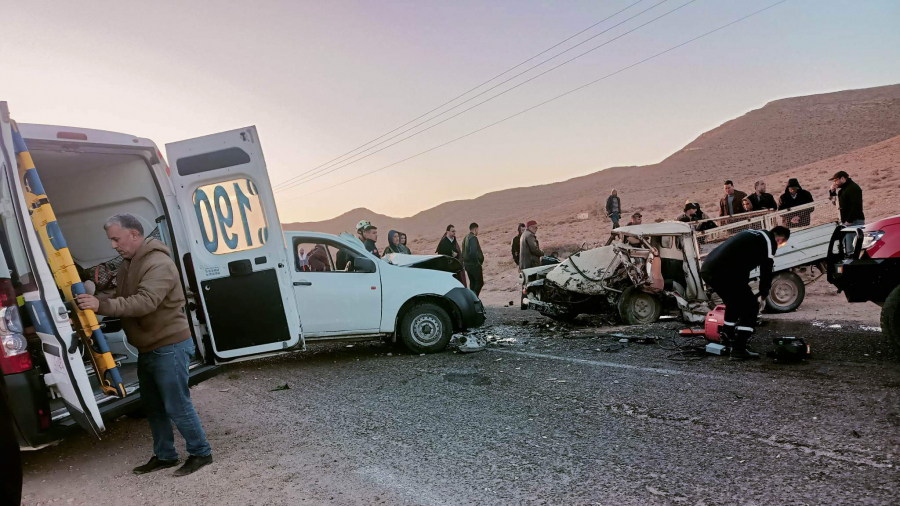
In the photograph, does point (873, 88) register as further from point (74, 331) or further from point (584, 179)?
point (74, 331)

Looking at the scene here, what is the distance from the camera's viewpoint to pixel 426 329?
7.43 metres

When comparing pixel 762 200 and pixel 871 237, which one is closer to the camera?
pixel 871 237

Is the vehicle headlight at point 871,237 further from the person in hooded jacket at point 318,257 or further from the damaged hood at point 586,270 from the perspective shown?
the person in hooded jacket at point 318,257

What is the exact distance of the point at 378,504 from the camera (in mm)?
3193

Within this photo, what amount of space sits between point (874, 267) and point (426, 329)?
5134 millimetres

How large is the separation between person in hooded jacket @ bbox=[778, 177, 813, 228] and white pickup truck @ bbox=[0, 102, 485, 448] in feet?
20.0

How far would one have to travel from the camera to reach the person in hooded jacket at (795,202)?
378 inches

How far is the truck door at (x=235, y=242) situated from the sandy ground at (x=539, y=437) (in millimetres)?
812

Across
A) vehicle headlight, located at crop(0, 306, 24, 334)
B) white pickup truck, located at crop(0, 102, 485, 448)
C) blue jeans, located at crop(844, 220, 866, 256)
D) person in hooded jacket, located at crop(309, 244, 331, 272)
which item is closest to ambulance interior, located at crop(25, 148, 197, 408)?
white pickup truck, located at crop(0, 102, 485, 448)

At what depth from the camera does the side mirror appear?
724 centimetres

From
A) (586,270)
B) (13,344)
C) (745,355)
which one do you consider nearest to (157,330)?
(13,344)

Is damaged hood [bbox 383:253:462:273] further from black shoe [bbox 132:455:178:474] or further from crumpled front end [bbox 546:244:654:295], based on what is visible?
black shoe [bbox 132:455:178:474]

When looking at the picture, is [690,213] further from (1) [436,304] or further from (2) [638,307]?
(1) [436,304]

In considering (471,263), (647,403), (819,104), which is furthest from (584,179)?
(647,403)
